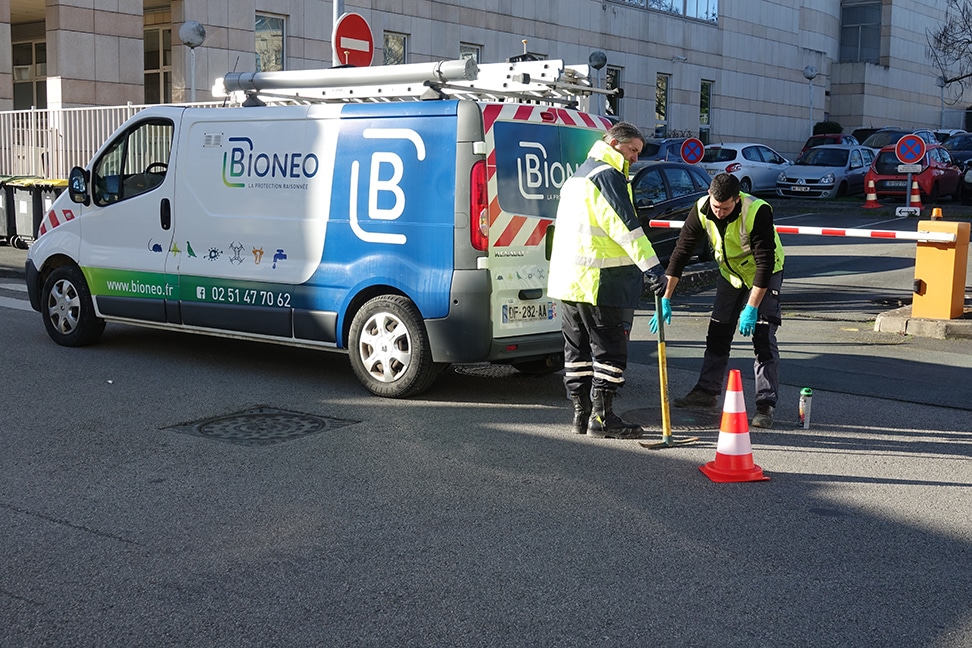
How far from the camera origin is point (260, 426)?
24.0 feet

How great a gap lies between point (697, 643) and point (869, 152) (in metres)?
31.2

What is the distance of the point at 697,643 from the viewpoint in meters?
4.07

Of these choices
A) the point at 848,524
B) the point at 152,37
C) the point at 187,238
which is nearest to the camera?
the point at 848,524

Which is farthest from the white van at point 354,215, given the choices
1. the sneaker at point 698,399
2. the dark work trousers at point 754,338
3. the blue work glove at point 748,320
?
the blue work glove at point 748,320

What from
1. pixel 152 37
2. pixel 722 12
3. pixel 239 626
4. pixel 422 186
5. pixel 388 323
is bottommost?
pixel 239 626

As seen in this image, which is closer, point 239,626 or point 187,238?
point 239,626

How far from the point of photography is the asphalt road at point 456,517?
168 inches

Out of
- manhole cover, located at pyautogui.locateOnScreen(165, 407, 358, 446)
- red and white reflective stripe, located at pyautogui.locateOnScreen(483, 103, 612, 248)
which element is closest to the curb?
red and white reflective stripe, located at pyautogui.locateOnScreen(483, 103, 612, 248)

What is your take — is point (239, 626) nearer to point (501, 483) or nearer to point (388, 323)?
point (501, 483)

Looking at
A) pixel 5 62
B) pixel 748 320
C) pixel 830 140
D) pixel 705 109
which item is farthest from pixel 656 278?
pixel 705 109

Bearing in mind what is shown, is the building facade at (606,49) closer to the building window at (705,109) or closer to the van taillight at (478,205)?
the building window at (705,109)

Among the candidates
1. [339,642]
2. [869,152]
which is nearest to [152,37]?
[869,152]

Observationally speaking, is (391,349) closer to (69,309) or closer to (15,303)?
Result: (69,309)

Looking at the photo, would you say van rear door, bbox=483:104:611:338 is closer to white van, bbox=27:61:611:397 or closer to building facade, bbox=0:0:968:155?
white van, bbox=27:61:611:397
